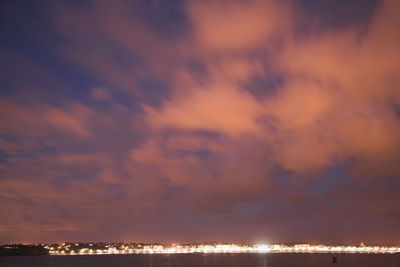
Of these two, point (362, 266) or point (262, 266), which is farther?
point (262, 266)

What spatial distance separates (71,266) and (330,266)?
110 metres

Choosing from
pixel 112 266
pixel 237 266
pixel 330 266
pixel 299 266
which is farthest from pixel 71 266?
pixel 330 266

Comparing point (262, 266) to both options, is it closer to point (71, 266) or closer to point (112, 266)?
point (112, 266)

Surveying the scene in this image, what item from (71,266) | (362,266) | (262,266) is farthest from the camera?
(71,266)

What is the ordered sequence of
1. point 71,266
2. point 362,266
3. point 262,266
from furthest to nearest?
point 71,266 → point 262,266 → point 362,266

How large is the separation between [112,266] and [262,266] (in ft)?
201

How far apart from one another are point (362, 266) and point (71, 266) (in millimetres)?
118917

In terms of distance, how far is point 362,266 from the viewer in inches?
5625

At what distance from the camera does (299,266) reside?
146375 mm

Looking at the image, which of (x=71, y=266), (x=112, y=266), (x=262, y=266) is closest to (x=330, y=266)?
(x=262, y=266)

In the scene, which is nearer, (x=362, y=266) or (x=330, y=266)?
(x=362, y=266)

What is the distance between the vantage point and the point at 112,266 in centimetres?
16062

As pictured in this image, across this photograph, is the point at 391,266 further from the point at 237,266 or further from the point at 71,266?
the point at 71,266

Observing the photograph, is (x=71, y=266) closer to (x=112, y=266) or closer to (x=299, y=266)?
(x=112, y=266)
